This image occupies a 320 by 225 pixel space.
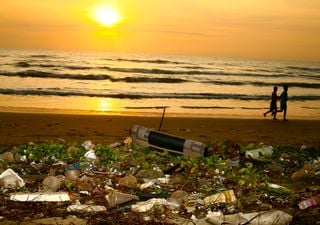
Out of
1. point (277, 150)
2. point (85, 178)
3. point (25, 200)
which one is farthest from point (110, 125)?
point (25, 200)

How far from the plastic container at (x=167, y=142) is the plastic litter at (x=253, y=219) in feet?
9.37

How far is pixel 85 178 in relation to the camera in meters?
6.13

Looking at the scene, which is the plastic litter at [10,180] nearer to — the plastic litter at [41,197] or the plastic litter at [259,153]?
the plastic litter at [41,197]

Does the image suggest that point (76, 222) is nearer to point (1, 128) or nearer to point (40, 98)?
point (1, 128)

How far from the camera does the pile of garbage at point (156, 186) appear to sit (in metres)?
4.77

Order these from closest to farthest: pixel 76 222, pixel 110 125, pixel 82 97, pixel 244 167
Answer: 1. pixel 76 222
2. pixel 244 167
3. pixel 110 125
4. pixel 82 97

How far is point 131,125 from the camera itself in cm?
1484

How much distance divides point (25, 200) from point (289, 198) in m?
3.79

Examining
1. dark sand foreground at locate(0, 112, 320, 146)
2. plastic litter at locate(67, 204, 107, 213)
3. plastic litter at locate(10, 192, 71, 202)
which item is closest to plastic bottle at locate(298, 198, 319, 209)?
plastic litter at locate(67, 204, 107, 213)

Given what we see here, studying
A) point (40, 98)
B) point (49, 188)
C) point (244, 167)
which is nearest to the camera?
point (49, 188)

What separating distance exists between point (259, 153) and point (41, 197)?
4.73 m

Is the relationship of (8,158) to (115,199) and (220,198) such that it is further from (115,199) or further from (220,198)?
(220,198)

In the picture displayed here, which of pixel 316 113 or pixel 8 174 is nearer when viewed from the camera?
pixel 8 174

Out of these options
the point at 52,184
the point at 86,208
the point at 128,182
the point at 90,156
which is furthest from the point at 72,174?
the point at 86,208
